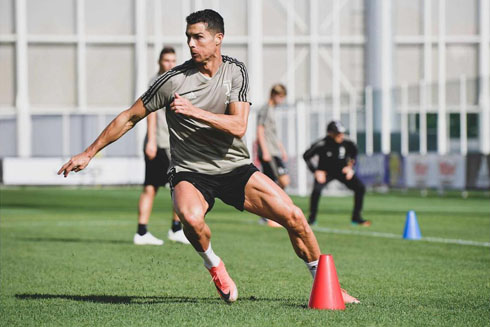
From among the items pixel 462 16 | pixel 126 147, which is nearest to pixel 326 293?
pixel 126 147

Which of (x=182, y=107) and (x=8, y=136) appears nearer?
(x=182, y=107)

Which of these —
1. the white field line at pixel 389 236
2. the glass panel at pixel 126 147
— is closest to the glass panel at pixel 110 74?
the glass panel at pixel 126 147

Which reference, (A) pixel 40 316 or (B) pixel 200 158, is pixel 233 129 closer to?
(B) pixel 200 158

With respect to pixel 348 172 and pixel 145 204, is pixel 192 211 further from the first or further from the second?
pixel 348 172

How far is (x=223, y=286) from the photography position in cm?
687

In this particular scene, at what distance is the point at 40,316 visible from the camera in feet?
21.1

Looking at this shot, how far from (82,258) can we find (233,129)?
436cm

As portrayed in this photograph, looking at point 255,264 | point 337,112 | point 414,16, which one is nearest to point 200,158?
point 255,264

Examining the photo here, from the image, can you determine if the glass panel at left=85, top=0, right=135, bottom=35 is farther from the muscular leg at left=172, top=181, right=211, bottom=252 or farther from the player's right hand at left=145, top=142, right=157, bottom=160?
the muscular leg at left=172, top=181, right=211, bottom=252

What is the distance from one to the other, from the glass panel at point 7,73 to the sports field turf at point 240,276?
992 inches

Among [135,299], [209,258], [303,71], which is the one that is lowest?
[135,299]

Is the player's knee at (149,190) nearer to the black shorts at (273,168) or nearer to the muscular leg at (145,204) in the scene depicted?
the muscular leg at (145,204)

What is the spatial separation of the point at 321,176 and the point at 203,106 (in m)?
9.45

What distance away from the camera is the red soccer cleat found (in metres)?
6.86
